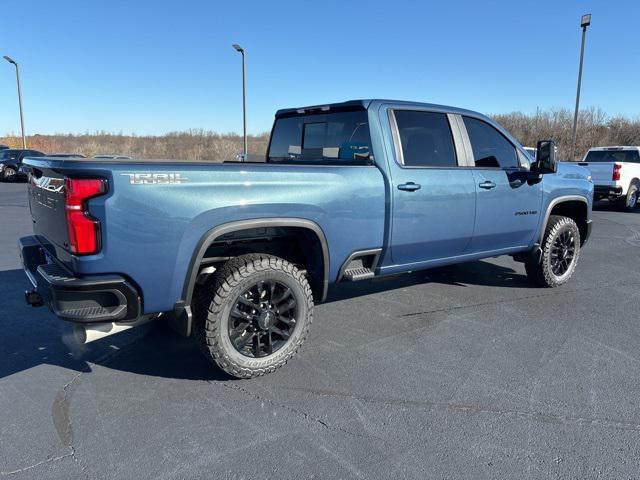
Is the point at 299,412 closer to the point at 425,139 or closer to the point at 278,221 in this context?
the point at 278,221

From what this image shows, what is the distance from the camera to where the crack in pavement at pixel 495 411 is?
2.93m

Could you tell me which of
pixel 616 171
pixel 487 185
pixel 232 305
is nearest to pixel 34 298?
pixel 232 305

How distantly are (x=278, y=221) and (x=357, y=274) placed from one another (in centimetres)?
94

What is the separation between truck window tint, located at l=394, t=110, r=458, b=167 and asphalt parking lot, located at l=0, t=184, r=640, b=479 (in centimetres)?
148

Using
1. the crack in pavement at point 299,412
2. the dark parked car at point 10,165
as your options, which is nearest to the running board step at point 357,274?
the crack in pavement at point 299,412

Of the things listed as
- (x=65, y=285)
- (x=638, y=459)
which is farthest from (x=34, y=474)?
(x=638, y=459)

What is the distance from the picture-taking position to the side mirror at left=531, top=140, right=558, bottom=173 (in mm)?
4866

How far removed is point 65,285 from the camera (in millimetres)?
2773

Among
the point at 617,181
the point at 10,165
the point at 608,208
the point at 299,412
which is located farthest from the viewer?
the point at 10,165

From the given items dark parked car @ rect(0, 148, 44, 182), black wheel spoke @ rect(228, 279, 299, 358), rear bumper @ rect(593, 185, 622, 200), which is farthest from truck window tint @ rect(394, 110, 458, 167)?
dark parked car @ rect(0, 148, 44, 182)

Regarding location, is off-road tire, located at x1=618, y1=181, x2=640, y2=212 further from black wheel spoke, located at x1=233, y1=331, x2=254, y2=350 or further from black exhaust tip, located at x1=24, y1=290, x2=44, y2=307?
black exhaust tip, located at x1=24, y1=290, x2=44, y2=307

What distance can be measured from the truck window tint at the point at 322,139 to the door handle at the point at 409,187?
0.35 meters

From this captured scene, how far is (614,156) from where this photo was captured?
15688mm

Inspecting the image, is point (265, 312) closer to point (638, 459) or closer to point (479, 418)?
point (479, 418)
